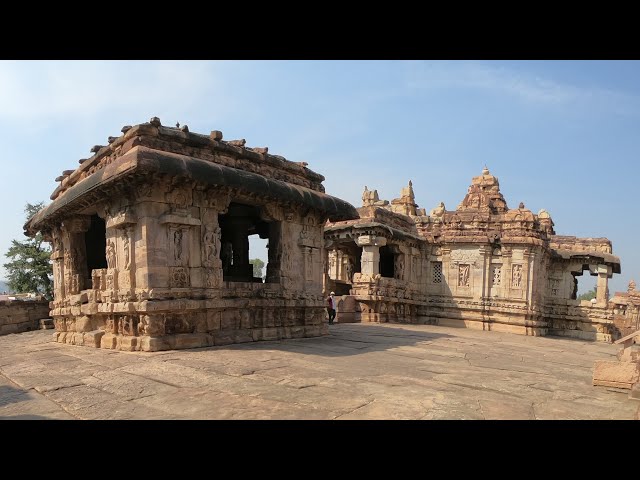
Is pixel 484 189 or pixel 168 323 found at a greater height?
pixel 484 189

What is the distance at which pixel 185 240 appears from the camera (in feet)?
22.7

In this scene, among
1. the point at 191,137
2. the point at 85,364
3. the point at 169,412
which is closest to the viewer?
the point at 169,412

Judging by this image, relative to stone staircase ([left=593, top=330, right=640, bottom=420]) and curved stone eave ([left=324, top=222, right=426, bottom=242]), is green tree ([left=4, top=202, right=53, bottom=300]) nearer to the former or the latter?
curved stone eave ([left=324, top=222, right=426, bottom=242])

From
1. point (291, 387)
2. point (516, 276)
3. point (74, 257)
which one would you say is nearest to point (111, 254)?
point (74, 257)

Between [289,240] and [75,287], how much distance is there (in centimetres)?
553

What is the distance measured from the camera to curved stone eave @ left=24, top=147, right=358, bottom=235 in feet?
20.2

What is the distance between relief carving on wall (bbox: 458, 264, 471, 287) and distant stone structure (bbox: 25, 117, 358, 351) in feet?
33.0

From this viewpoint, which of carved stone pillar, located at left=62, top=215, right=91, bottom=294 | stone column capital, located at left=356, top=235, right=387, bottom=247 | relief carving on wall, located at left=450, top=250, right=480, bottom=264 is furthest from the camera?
relief carving on wall, located at left=450, top=250, right=480, bottom=264

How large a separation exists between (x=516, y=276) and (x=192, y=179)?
14754 mm

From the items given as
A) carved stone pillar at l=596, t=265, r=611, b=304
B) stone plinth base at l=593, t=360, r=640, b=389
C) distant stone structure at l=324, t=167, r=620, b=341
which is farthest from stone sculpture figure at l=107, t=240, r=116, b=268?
carved stone pillar at l=596, t=265, r=611, b=304

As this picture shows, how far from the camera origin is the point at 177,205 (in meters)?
6.84
